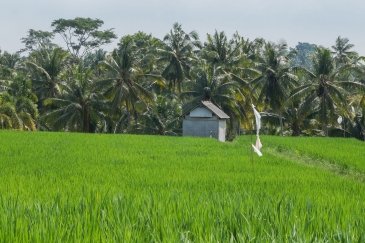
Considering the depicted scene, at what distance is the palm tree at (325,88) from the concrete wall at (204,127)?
5063 mm

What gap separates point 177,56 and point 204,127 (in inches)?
356

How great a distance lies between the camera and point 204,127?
2734cm

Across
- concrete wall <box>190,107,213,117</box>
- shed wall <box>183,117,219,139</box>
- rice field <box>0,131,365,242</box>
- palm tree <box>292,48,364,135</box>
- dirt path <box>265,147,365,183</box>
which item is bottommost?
dirt path <box>265,147,365,183</box>

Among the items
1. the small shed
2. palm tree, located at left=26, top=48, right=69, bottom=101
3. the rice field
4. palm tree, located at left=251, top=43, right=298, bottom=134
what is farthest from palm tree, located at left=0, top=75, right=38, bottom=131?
the rice field

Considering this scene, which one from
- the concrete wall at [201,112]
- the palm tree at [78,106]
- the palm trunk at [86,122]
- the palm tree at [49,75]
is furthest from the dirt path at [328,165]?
the palm tree at [49,75]

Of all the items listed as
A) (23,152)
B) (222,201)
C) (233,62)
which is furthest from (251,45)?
(222,201)

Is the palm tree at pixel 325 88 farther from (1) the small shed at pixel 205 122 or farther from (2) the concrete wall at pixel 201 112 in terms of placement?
(2) the concrete wall at pixel 201 112

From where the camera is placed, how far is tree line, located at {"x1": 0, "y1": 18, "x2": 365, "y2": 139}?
28516 millimetres

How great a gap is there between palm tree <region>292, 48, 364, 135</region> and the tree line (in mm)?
56

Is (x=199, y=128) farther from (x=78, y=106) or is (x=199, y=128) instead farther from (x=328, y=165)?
(x=328, y=165)

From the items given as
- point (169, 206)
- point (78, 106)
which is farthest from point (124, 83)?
point (169, 206)

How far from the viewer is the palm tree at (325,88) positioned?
29.4 metres

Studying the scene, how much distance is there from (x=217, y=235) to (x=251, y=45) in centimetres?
3738

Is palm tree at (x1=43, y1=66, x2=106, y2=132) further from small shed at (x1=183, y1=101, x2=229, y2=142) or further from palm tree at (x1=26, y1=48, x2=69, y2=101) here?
small shed at (x1=183, y1=101, x2=229, y2=142)
